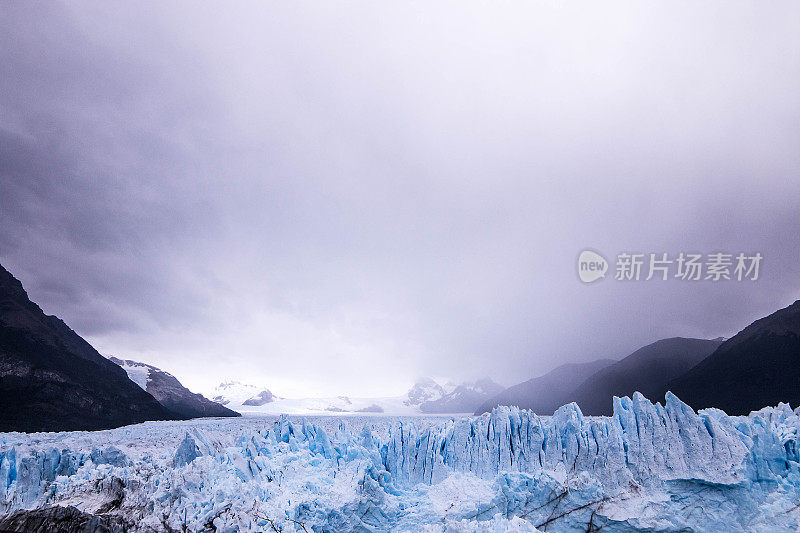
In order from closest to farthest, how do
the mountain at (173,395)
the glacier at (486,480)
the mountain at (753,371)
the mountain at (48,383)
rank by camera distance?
the glacier at (486,480) → the mountain at (48,383) → the mountain at (753,371) → the mountain at (173,395)

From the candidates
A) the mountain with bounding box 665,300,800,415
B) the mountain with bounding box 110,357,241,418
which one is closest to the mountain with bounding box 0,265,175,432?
the mountain with bounding box 110,357,241,418

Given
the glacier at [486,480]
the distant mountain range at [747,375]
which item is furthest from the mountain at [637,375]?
the glacier at [486,480]

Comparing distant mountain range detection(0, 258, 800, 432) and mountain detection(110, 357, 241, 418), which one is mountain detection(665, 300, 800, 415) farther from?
mountain detection(110, 357, 241, 418)

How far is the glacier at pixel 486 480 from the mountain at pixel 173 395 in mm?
125092

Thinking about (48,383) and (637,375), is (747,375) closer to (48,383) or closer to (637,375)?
(637,375)

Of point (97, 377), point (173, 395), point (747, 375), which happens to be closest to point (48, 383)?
point (97, 377)

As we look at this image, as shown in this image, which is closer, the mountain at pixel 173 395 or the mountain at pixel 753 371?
the mountain at pixel 753 371

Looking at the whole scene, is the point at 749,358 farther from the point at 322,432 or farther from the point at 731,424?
the point at 322,432

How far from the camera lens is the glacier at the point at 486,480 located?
1034cm

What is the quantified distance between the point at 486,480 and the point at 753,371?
9041cm

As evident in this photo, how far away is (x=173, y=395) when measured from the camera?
428 feet

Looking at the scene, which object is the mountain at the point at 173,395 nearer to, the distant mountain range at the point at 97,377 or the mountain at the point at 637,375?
the distant mountain range at the point at 97,377

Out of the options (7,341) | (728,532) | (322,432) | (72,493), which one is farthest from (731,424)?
(7,341)

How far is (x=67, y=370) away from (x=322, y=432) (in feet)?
252
